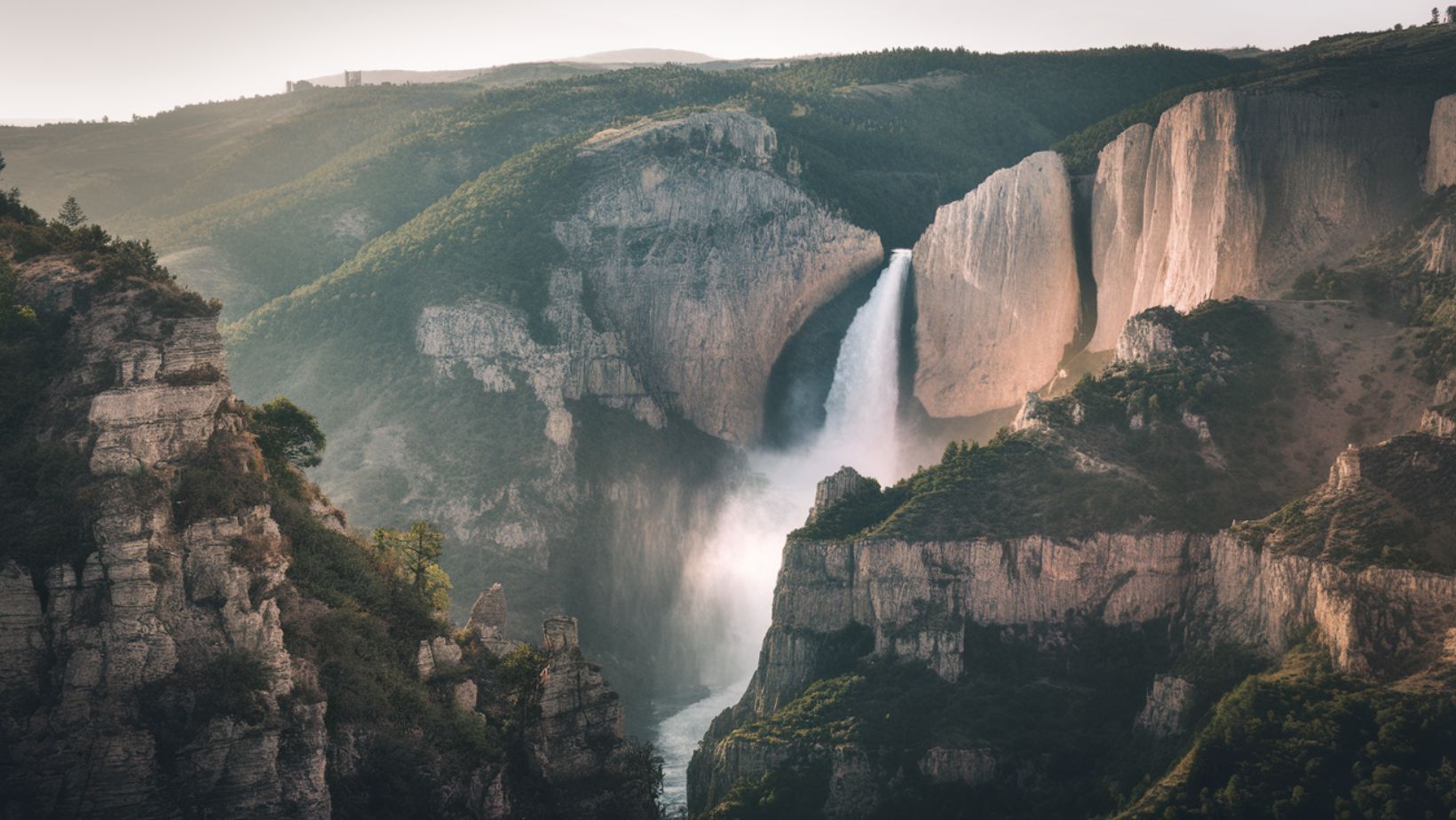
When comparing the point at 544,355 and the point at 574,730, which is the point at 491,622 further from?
the point at 544,355

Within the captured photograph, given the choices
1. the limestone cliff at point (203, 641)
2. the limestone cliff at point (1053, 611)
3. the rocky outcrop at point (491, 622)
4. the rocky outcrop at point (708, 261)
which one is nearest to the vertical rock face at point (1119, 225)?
the rocky outcrop at point (708, 261)

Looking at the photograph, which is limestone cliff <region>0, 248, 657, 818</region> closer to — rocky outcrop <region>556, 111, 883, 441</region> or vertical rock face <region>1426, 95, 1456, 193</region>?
vertical rock face <region>1426, 95, 1456, 193</region>

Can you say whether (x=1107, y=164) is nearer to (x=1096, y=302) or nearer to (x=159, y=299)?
(x=1096, y=302)

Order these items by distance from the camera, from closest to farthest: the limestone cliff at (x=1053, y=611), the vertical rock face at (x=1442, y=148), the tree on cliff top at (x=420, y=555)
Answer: the limestone cliff at (x=1053, y=611) < the tree on cliff top at (x=420, y=555) < the vertical rock face at (x=1442, y=148)

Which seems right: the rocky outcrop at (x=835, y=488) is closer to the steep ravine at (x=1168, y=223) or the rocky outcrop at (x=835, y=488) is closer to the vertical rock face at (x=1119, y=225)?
the steep ravine at (x=1168, y=223)

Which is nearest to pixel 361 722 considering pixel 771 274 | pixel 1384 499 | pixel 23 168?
pixel 1384 499

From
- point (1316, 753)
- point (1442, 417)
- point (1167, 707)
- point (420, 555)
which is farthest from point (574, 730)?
point (1442, 417)

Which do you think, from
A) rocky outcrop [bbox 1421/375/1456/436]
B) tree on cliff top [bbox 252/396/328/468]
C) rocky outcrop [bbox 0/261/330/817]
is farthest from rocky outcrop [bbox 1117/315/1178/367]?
rocky outcrop [bbox 0/261/330/817]
